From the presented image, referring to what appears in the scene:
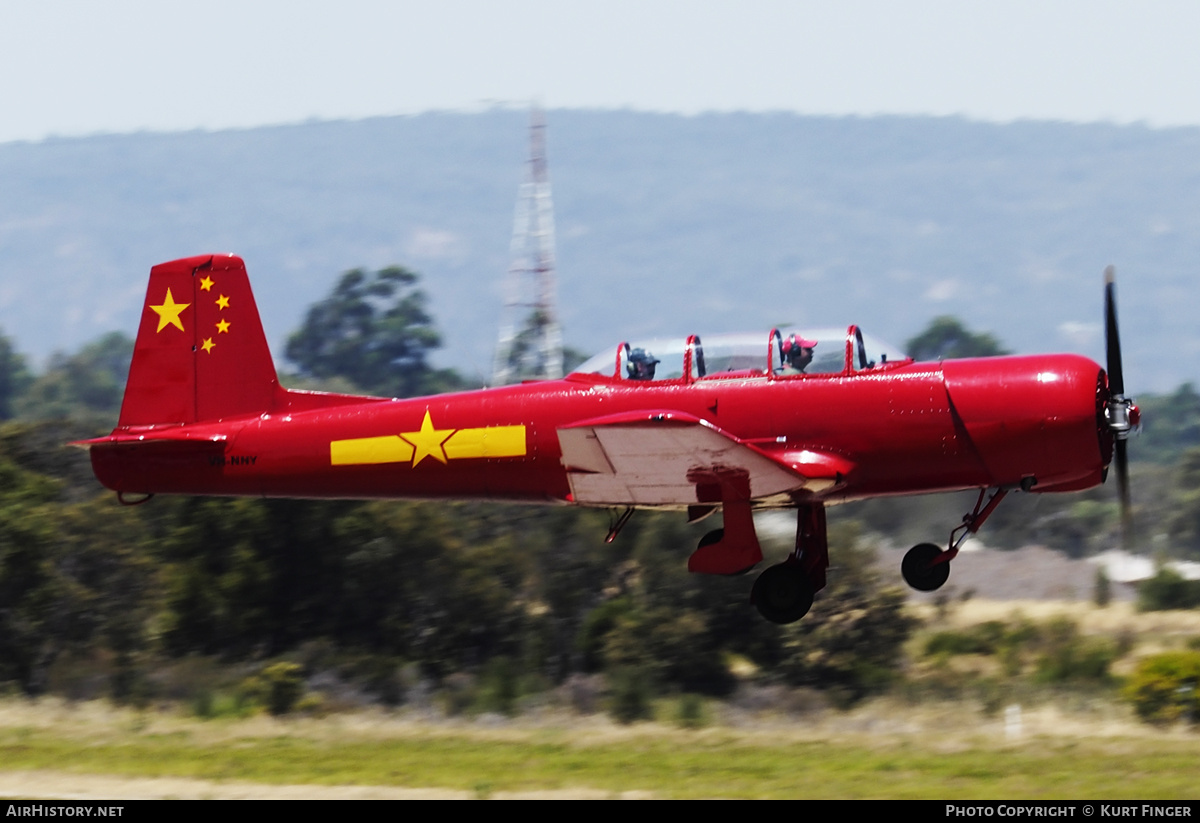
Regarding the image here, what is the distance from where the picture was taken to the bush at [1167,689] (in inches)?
692

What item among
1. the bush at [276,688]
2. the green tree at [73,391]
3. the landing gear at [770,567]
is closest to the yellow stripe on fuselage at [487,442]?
the landing gear at [770,567]

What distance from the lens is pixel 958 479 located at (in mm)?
11391

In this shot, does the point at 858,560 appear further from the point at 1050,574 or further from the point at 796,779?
the point at 796,779

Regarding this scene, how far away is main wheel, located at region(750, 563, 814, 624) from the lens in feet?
38.8

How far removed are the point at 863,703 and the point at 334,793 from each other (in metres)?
8.96

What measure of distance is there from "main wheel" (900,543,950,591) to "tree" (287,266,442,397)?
175 ft

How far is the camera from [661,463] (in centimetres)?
1099

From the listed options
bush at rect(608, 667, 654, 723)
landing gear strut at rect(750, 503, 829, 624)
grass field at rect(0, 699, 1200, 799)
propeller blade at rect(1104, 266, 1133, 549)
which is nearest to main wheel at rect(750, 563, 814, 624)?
landing gear strut at rect(750, 503, 829, 624)

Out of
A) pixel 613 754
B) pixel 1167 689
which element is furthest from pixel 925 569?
pixel 1167 689

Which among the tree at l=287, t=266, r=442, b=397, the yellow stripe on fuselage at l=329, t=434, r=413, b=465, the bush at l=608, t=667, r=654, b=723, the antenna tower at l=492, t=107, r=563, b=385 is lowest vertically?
the bush at l=608, t=667, r=654, b=723

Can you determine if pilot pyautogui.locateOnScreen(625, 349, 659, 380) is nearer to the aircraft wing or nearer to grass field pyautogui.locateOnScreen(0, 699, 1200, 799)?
the aircraft wing

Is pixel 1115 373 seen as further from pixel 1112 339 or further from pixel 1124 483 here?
pixel 1124 483

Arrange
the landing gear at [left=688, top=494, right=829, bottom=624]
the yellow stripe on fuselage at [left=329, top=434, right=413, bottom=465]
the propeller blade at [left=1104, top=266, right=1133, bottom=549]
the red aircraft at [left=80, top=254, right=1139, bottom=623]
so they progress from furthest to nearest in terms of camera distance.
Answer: the yellow stripe on fuselage at [left=329, top=434, right=413, bottom=465], the landing gear at [left=688, top=494, right=829, bottom=624], the propeller blade at [left=1104, top=266, right=1133, bottom=549], the red aircraft at [left=80, top=254, right=1139, bottom=623]

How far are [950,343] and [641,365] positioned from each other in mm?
54555
